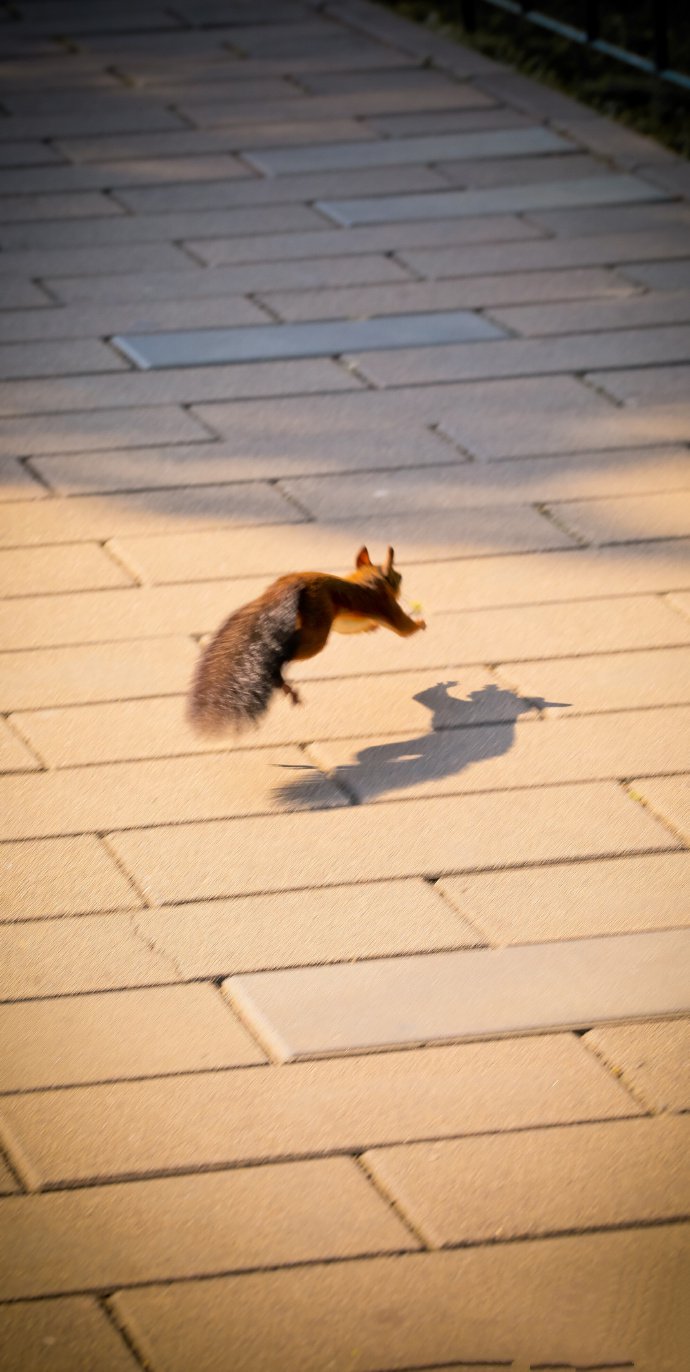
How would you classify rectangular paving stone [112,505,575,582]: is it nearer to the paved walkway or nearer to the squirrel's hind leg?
the paved walkway

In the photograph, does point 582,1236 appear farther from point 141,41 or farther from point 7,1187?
point 141,41

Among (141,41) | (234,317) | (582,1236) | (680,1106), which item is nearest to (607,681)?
(680,1106)

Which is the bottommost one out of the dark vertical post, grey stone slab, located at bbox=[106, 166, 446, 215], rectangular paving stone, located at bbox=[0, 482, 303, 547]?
rectangular paving stone, located at bbox=[0, 482, 303, 547]

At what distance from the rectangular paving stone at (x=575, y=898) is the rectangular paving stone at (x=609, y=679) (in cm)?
43

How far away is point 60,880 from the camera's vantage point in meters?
2.39

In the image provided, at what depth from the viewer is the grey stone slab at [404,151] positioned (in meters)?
5.43

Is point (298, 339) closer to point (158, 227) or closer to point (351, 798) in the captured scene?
point (158, 227)

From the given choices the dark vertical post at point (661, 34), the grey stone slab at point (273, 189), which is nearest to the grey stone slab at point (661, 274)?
the grey stone slab at point (273, 189)

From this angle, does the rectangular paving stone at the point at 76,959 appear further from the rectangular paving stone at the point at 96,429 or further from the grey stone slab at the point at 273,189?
the grey stone slab at the point at 273,189

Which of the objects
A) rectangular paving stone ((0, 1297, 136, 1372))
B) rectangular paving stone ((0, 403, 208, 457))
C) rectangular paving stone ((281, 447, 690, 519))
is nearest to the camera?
rectangular paving stone ((0, 1297, 136, 1372))

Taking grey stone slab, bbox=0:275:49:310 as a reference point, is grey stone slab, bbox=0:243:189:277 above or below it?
above

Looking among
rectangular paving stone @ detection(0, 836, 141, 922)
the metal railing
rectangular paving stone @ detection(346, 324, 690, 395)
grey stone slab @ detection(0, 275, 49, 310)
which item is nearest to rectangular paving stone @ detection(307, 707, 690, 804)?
rectangular paving stone @ detection(0, 836, 141, 922)

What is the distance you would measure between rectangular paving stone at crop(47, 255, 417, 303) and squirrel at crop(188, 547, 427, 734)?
6.40ft

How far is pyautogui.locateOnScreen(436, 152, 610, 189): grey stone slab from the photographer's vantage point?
17.2 feet
